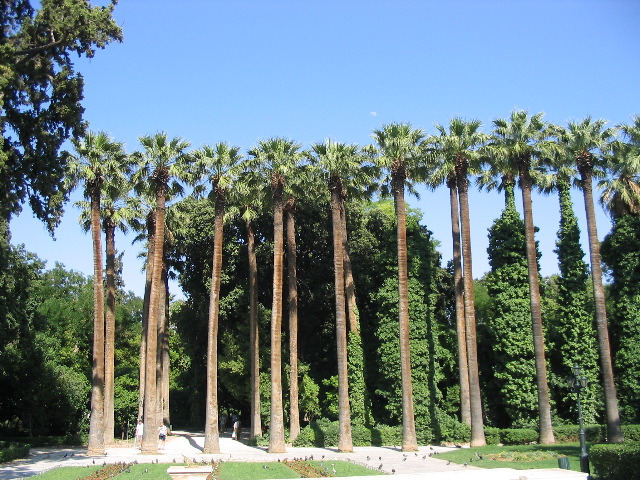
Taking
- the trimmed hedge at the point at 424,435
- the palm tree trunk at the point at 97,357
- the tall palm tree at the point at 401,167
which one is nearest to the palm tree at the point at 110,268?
the palm tree trunk at the point at 97,357

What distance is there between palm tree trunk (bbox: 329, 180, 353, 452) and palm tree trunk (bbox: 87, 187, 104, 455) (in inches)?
433

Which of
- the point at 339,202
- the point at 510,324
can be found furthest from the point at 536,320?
the point at 339,202

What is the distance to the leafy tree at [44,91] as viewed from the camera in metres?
21.2

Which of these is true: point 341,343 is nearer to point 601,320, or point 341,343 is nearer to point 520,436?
point 520,436

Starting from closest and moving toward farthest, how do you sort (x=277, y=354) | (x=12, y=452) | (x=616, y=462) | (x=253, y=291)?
(x=616, y=462)
(x=12, y=452)
(x=277, y=354)
(x=253, y=291)

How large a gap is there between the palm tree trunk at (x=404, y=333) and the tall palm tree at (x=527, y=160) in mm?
5458

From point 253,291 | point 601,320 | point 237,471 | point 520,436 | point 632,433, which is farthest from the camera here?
point 253,291

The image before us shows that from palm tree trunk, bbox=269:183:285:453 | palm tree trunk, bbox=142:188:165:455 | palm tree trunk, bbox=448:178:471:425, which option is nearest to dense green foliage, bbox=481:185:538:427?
palm tree trunk, bbox=448:178:471:425

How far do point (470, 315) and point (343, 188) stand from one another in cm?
892

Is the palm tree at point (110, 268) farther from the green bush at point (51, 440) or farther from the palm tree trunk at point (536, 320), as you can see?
the palm tree trunk at point (536, 320)

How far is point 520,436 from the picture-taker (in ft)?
95.1

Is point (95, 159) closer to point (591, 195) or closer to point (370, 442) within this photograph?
point (370, 442)

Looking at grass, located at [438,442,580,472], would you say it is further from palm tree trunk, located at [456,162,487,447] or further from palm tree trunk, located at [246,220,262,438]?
palm tree trunk, located at [246,220,262,438]

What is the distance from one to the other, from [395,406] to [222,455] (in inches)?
382
